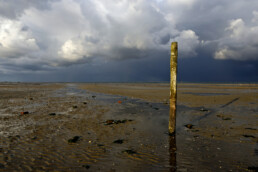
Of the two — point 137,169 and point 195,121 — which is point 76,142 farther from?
point 195,121

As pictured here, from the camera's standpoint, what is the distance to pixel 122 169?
6.09 meters

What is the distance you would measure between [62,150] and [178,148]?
6.24 metres

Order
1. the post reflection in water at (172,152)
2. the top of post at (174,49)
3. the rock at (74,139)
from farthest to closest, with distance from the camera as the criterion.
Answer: the top of post at (174,49) → the rock at (74,139) → the post reflection in water at (172,152)

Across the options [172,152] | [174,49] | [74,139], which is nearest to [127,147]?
[172,152]

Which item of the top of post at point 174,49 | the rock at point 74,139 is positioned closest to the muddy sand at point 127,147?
the rock at point 74,139

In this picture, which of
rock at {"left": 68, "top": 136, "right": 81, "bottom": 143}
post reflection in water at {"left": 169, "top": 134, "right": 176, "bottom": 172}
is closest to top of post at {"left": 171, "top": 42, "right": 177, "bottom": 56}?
post reflection in water at {"left": 169, "top": 134, "right": 176, "bottom": 172}

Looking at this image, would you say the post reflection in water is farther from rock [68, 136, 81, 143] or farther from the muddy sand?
rock [68, 136, 81, 143]

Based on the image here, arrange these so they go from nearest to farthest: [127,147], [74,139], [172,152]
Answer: [172,152]
[127,147]
[74,139]

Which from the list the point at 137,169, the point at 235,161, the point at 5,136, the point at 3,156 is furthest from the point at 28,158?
the point at 235,161

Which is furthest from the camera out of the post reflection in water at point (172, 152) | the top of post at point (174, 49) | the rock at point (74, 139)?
the top of post at point (174, 49)

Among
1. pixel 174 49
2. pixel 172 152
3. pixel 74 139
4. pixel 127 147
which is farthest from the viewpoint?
pixel 174 49

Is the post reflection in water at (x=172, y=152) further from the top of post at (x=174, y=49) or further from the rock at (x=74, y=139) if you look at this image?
the rock at (x=74, y=139)

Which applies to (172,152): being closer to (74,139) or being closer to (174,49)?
(74,139)

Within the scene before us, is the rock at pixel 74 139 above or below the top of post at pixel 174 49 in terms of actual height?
below
